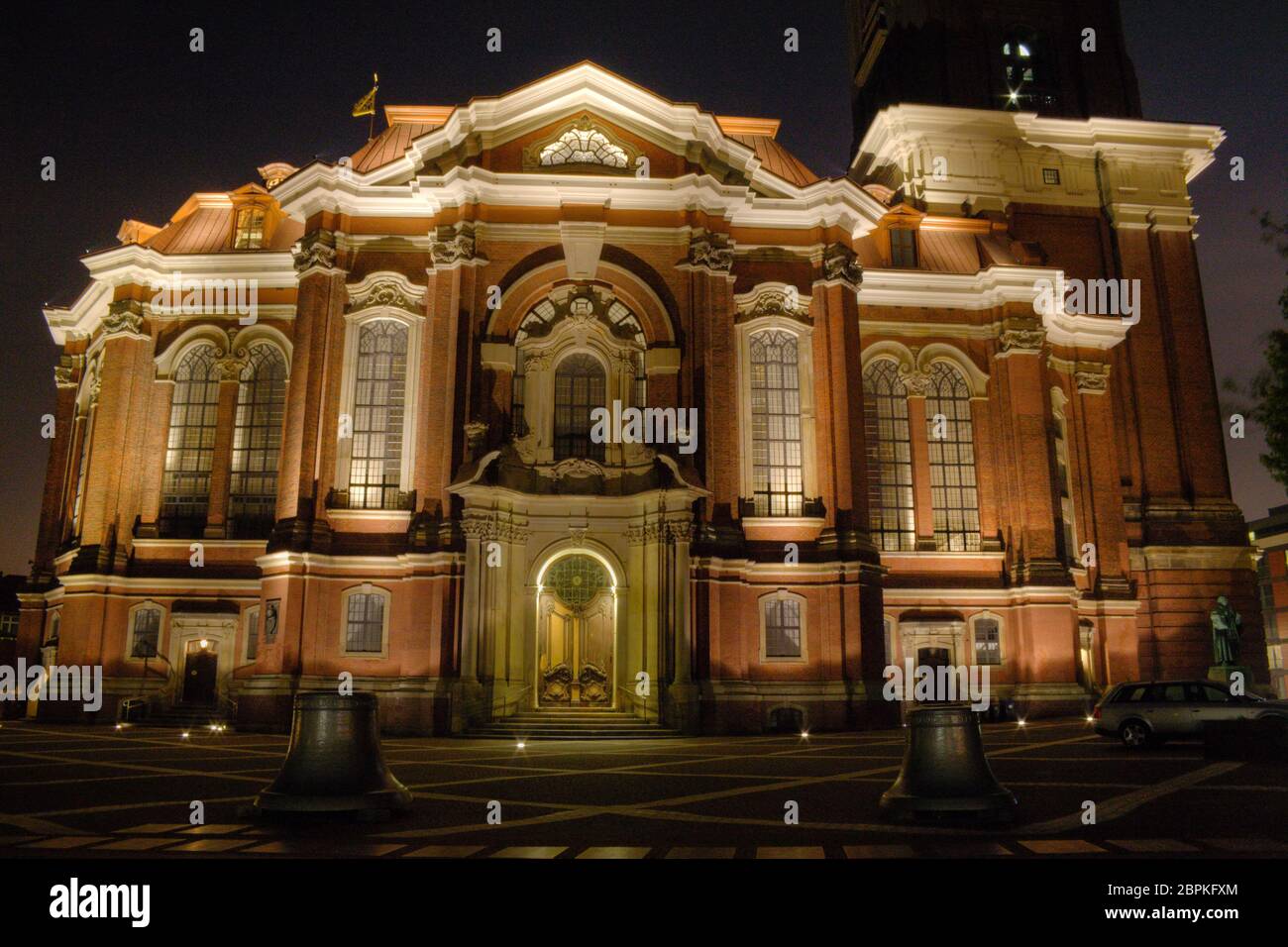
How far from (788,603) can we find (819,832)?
18327 millimetres

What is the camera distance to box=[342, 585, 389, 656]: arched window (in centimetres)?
2700

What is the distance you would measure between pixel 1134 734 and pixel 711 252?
54.3ft

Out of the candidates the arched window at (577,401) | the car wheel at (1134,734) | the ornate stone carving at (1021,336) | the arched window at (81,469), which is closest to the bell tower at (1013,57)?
the ornate stone carving at (1021,336)

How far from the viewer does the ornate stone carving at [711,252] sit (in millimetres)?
28391

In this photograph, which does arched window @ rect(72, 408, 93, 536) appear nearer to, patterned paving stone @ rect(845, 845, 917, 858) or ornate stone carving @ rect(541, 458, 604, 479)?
ornate stone carving @ rect(541, 458, 604, 479)

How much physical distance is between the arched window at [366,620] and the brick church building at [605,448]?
11 cm

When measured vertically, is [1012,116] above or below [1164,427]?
above

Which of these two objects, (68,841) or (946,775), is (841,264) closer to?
(946,775)

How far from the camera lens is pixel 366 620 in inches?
1072

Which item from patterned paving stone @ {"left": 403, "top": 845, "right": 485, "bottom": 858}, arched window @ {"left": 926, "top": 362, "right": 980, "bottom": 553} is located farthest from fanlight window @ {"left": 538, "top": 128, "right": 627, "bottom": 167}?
patterned paving stone @ {"left": 403, "top": 845, "right": 485, "bottom": 858}

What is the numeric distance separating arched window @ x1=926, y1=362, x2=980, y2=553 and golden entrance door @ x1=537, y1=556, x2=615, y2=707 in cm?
1161
